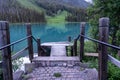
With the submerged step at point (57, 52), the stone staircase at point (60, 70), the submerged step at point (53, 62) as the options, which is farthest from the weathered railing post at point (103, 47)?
the submerged step at point (57, 52)

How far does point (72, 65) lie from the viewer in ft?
20.1

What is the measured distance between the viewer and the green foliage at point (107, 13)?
8945 millimetres

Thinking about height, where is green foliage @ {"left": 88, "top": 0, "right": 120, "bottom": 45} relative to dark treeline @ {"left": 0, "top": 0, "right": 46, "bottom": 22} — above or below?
below

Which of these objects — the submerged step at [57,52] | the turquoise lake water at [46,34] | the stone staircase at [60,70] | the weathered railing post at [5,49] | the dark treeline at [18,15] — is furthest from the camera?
the dark treeline at [18,15]

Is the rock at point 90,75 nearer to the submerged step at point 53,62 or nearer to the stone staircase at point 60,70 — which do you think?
the stone staircase at point 60,70

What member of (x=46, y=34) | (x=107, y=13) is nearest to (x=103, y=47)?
(x=107, y=13)

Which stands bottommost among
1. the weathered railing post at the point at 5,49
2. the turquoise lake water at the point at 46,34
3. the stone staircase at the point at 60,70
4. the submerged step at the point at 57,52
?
the turquoise lake water at the point at 46,34

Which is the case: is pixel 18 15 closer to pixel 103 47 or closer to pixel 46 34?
pixel 46 34

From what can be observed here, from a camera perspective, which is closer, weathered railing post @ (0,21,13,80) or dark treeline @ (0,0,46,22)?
weathered railing post @ (0,21,13,80)

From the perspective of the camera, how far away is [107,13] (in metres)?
9.27

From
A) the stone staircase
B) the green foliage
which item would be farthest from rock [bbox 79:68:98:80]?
the green foliage

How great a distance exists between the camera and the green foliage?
895 centimetres

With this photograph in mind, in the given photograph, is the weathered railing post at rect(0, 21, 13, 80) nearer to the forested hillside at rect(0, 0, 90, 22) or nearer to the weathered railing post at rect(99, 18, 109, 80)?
the weathered railing post at rect(99, 18, 109, 80)

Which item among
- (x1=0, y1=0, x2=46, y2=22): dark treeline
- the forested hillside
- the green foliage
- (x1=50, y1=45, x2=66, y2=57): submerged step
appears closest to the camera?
the green foliage
